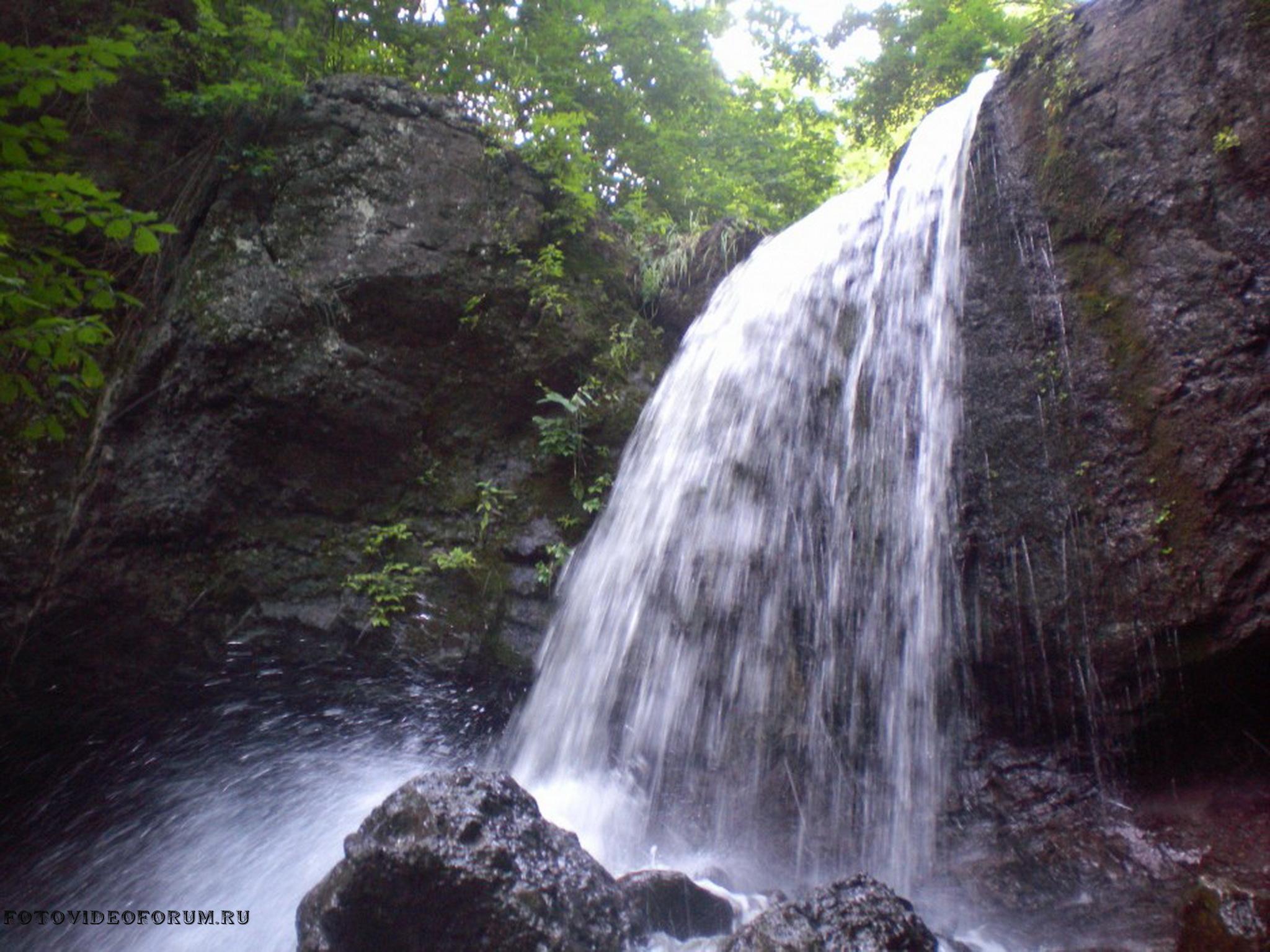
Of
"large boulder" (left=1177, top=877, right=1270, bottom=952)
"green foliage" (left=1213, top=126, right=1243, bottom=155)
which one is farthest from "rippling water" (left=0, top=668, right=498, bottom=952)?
"green foliage" (left=1213, top=126, right=1243, bottom=155)

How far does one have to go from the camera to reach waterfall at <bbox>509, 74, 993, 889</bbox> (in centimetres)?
364

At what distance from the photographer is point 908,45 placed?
30.8ft

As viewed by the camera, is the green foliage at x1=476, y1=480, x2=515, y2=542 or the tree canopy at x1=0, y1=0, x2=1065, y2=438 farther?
the green foliage at x1=476, y1=480, x2=515, y2=542

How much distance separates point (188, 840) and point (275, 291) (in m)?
3.58

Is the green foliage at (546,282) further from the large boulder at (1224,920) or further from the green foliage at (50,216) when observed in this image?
the large boulder at (1224,920)

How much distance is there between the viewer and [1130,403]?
11.0 ft

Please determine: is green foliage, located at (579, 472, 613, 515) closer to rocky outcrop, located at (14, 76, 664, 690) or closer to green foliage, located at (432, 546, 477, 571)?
rocky outcrop, located at (14, 76, 664, 690)

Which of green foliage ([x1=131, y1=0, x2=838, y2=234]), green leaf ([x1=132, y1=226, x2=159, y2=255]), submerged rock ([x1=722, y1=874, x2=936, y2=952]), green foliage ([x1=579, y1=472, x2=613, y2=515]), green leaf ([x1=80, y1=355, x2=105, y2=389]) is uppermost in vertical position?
green foliage ([x1=131, y1=0, x2=838, y2=234])

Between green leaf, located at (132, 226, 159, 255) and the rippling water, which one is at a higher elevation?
green leaf, located at (132, 226, 159, 255)

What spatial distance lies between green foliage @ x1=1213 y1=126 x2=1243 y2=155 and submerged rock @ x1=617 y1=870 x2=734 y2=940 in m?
4.10

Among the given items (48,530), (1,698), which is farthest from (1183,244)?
(1,698)

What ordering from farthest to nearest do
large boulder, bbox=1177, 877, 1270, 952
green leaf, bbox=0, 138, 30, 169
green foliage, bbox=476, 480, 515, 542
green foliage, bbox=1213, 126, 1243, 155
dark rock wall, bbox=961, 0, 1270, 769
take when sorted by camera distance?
green foliage, bbox=476, 480, 515, 542
green foliage, bbox=1213, 126, 1243, 155
dark rock wall, bbox=961, 0, 1270, 769
green leaf, bbox=0, 138, 30, 169
large boulder, bbox=1177, 877, 1270, 952

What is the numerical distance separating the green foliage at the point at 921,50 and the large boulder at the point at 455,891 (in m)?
9.17

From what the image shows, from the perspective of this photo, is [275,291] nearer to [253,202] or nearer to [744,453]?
[253,202]
